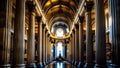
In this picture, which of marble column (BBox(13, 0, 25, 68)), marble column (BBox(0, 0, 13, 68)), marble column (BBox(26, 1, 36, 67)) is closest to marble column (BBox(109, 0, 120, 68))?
marble column (BBox(13, 0, 25, 68))

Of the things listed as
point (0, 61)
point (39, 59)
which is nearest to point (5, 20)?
point (0, 61)

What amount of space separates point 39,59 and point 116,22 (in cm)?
2112

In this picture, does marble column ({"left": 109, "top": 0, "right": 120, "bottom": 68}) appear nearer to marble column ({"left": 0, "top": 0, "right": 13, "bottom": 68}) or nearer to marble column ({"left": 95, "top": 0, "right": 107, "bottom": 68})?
marble column ({"left": 95, "top": 0, "right": 107, "bottom": 68})

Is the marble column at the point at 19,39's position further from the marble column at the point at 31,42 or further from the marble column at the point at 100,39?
the marble column at the point at 31,42

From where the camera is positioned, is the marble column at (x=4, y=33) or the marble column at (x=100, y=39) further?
the marble column at (x=100, y=39)

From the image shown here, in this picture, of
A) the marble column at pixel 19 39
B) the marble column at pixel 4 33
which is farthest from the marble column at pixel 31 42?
the marble column at pixel 4 33

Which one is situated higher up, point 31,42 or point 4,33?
point 4,33

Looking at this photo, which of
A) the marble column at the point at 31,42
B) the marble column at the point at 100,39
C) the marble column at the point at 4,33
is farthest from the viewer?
the marble column at the point at 31,42

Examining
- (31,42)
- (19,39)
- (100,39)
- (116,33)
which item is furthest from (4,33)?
(31,42)

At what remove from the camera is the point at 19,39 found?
15703 millimetres

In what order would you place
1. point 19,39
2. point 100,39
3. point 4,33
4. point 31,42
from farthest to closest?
1. point 31,42
2. point 100,39
3. point 19,39
4. point 4,33

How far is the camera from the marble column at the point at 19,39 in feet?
50.8

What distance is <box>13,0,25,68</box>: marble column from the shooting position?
50.8 ft

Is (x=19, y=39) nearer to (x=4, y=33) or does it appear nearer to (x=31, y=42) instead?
(x=4, y=33)
